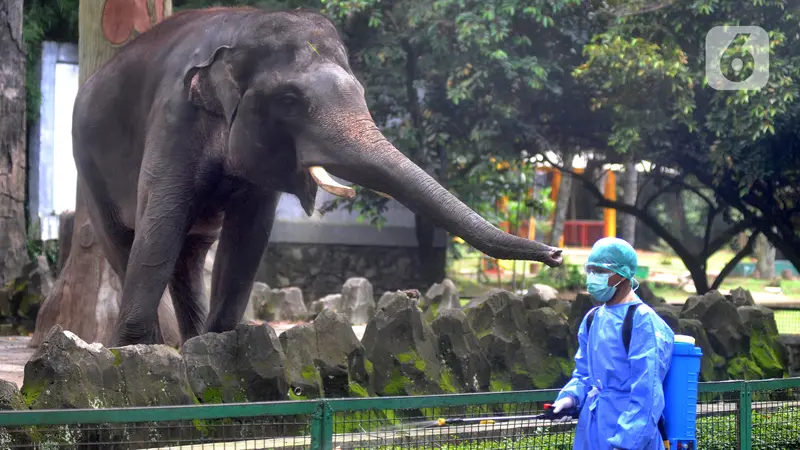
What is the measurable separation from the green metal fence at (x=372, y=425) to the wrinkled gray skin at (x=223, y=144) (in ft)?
3.27

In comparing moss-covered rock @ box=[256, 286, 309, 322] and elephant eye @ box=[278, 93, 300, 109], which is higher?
elephant eye @ box=[278, 93, 300, 109]

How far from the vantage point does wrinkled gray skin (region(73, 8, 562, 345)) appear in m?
6.34

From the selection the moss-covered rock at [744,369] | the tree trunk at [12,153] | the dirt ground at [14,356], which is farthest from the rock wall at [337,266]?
the moss-covered rock at [744,369]

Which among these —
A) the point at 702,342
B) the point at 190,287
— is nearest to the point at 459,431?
the point at 190,287

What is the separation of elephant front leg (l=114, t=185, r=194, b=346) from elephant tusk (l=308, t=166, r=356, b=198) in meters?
0.88

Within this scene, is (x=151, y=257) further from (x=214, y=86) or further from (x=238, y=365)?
(x=214, y=86)

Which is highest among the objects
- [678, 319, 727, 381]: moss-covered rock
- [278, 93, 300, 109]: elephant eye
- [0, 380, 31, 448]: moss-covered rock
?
[278, 93, 300, 109]: elephant eye

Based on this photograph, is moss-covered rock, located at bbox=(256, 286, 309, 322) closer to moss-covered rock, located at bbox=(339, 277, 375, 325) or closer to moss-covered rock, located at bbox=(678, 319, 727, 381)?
moss-covered rock, located at bbox=(339, 277, 375, 325)

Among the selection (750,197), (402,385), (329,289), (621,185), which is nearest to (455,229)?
(402,385)

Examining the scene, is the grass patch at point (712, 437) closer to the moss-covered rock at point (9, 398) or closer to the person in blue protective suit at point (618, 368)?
the person in blue protective suit at point (618, 368)

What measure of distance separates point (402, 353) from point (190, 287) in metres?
1.65

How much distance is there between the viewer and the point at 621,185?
3819 cm

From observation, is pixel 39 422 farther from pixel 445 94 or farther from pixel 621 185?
pixel 621 185

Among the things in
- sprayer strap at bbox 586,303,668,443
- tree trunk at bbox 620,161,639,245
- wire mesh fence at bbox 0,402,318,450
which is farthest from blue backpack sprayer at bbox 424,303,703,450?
tree trunk at bbox 620,161,639,245
